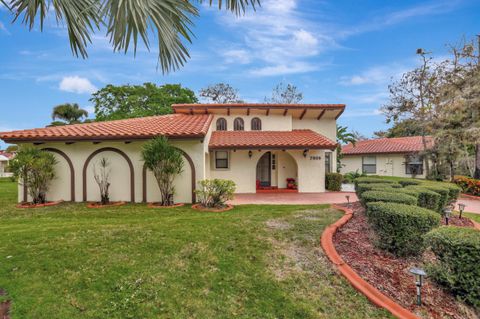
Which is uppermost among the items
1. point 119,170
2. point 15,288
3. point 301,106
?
point 301,106

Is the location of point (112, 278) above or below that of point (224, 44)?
below

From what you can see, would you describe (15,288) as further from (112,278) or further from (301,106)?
(301,106)

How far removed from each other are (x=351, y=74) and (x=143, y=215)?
1877 centimetres

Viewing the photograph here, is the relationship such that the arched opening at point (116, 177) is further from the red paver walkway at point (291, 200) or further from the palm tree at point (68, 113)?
the palm tree at point (68, 113)

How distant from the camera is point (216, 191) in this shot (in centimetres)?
935

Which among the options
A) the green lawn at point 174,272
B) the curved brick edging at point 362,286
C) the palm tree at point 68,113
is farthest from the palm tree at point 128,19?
the palm tree at point 68,113

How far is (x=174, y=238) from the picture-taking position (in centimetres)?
532

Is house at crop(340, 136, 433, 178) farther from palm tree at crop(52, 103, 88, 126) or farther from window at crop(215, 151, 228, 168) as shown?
palm tree at crop(52, 103, 88, 126)

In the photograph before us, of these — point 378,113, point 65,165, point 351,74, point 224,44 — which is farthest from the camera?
point 378,113

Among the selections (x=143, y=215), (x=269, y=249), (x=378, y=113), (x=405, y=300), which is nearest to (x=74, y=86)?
(x=143, y=215)

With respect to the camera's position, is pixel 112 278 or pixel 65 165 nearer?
pixel 112 278

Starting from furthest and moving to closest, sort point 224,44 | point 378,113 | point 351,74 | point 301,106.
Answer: point 378,113 < point 351,74 < point 301,106 < point 224,44

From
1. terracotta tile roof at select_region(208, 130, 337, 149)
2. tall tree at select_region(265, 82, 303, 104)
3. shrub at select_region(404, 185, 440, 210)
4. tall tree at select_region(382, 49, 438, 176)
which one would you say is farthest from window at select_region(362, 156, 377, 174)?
shrub at select_region(404, 185, 440, 210)

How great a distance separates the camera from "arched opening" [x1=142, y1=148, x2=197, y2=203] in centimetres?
1028
